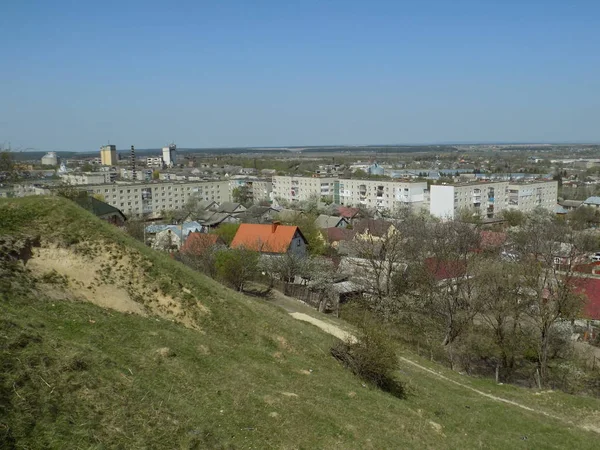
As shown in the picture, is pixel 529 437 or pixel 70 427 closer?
pixel 70 427

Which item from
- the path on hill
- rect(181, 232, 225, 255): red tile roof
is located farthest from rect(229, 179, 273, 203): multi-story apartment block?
the path on hill

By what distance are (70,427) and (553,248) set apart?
27565 mm

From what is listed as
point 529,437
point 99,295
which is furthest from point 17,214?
point 529,437

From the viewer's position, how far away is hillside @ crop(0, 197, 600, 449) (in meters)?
8.78

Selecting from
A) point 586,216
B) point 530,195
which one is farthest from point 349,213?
point 586,216

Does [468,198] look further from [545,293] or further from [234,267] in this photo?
[234,267]

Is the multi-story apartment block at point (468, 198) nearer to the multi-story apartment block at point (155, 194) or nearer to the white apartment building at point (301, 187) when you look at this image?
the white apartment building at point (301, 187)

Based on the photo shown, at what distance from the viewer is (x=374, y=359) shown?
14.9 m

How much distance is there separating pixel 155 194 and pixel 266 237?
56988 millimetres

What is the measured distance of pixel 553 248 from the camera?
95.8ft

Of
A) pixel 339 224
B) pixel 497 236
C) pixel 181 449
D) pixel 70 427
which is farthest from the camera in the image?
pixel 339 224

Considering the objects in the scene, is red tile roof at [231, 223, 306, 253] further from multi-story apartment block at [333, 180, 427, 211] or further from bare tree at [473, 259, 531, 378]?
multi-story apartment block at [333, 180, 427, 211]

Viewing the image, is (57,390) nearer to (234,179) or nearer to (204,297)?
(204,297)

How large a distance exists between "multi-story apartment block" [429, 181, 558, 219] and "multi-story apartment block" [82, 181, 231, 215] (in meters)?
42.0
